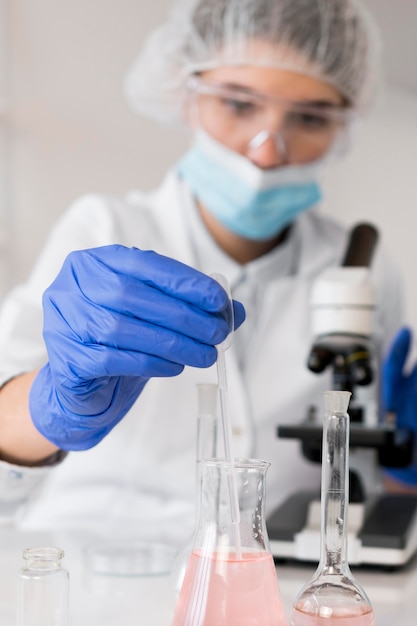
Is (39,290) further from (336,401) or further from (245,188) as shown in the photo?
(336,401)

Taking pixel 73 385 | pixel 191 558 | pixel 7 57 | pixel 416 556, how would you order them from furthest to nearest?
pixel 7 57 < pixel 416 556 < pixel 73 385 < pixel 191 558

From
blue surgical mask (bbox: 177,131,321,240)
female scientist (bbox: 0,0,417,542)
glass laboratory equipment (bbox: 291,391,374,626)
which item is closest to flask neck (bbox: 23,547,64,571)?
glass laboratory equipment (bbox: 291,391,374,626)

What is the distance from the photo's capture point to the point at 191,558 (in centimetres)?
83

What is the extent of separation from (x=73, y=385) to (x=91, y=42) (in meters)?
2.78

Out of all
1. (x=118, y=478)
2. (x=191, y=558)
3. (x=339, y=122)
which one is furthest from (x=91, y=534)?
(x=339, y=122)

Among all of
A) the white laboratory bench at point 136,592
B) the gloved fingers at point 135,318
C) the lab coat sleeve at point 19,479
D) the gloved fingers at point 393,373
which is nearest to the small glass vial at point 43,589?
the white laboratory bench at point 136,592

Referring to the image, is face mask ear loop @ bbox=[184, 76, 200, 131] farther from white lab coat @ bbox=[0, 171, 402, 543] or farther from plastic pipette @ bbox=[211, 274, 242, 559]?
plastic pipette @ bbox=[211, 274, 242, 559]

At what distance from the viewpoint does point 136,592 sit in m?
1.23

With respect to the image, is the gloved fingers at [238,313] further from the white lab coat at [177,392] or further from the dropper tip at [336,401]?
the white lab coat at [177,392]

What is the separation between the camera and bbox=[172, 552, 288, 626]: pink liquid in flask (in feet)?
2.53

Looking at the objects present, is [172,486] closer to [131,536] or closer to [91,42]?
[131,536]

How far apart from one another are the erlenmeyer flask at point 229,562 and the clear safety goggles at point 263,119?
1243 mm

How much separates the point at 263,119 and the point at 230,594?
136 cm

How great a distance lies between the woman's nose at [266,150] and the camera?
1929 mm
